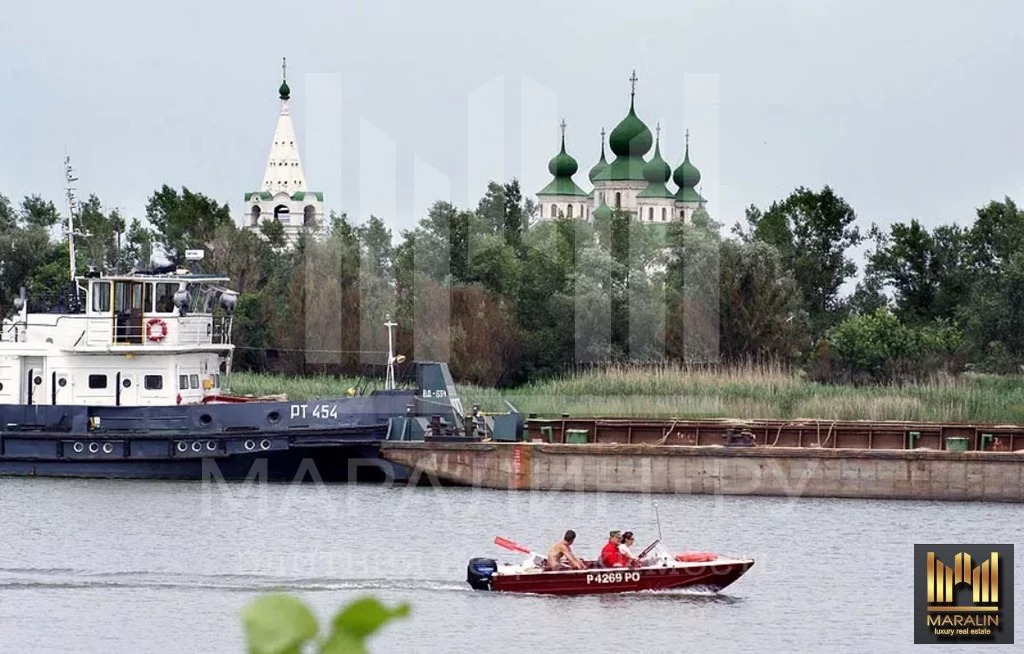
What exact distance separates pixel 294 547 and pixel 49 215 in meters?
60.7

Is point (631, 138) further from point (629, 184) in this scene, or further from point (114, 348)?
point (114, 348)

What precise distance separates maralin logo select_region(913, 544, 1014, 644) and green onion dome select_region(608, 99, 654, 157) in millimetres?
83940

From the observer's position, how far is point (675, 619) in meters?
23.1

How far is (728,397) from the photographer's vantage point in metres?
45.5

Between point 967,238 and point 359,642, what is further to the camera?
point 967,238

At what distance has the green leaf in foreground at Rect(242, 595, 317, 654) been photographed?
208 cm

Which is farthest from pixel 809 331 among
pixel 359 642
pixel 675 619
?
pixel 359 642

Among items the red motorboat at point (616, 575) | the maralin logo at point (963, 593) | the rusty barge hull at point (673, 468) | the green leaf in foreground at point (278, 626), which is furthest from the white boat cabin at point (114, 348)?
the green leaf in foreground at point (278, 626)

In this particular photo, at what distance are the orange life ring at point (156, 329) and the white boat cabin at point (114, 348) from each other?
0.07 ft

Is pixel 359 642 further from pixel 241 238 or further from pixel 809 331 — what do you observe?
pixel 241 238

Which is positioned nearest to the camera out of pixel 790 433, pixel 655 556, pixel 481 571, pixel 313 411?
pixel 481 571

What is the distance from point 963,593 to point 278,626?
25.5 m

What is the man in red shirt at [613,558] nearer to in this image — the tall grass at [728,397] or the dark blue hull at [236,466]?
the dark blue hull at [236,466]

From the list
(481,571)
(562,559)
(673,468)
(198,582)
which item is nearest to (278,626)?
(481,571)
